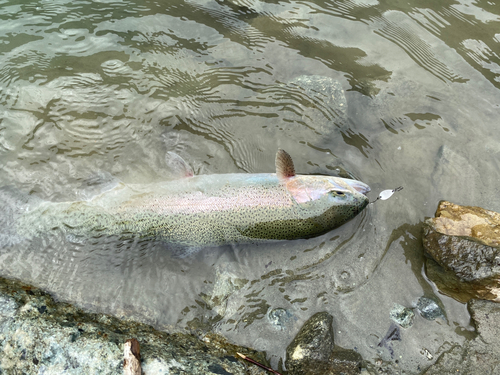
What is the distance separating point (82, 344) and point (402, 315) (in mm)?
4052

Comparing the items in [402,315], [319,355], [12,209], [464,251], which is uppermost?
[464,251]

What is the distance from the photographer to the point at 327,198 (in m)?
4.54

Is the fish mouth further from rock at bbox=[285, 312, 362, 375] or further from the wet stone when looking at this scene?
A: the wet stone

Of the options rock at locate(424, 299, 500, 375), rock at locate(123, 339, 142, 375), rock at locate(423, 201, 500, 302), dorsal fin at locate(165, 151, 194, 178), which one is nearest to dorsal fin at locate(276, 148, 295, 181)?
dorsal fin at locate(165, 151, 194, 178)

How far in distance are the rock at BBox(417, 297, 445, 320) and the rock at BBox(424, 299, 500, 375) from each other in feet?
1.31

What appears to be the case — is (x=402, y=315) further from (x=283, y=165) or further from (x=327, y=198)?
(x=283, y=165)

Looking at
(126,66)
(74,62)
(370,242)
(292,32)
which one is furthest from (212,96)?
(370,242)

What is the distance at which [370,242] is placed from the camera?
483cm

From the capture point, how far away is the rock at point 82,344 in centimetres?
343

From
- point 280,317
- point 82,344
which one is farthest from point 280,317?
point 82,344

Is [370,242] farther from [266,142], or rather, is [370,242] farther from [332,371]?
[266,142]

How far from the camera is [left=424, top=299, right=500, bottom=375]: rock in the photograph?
3904 mm

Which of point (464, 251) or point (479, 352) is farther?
point (464, 251)

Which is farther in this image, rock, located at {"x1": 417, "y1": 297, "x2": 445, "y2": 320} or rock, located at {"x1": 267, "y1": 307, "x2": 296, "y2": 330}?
rock, located at {"x1": 267, "y1": 307, "x2": 296, "y2": 330}
